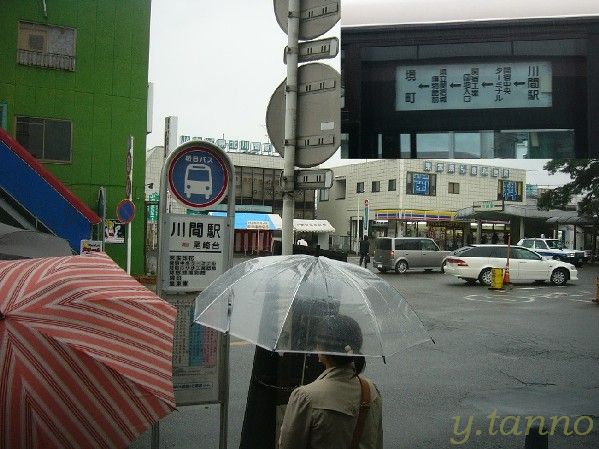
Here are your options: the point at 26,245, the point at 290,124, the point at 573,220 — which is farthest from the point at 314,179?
the point at 573,220

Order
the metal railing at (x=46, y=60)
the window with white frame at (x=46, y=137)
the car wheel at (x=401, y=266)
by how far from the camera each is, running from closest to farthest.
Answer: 1. the window with white frame at (x=46, y=137)
2. the metal railing at (x=46, y=60)
3. the car wheel at (x=401, y=266)

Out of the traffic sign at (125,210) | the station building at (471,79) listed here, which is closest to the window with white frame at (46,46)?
the traffic sign at (125,210)

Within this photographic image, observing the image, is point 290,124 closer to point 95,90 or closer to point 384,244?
point 95,90

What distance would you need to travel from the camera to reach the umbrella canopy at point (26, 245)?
5.59 m

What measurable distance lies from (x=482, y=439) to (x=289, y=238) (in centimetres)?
300

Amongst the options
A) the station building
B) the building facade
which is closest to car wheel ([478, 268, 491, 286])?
A: the station building

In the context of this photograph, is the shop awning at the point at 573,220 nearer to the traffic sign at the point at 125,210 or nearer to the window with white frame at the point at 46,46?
the traffic sign at the point at 125,210

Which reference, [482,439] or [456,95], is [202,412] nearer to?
[482,439]

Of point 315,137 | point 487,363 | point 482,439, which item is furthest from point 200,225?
point 487,363

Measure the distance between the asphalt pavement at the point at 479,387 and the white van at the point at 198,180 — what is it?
241cm

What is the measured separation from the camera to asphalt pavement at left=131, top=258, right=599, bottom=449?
549 centimetres

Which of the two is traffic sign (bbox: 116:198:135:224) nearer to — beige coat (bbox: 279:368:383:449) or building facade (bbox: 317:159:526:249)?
beige coat (bbox: 279:368:383:449)

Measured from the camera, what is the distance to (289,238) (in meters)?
4.11

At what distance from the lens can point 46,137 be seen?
1808 centimetres
